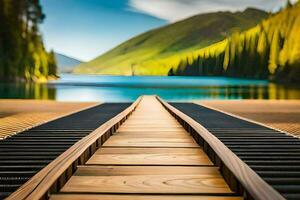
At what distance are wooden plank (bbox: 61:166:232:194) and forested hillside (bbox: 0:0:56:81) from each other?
268 ft

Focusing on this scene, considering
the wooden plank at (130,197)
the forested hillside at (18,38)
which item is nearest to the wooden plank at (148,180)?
the wooden plank at (130,197)

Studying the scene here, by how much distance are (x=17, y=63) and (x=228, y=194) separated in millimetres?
86752

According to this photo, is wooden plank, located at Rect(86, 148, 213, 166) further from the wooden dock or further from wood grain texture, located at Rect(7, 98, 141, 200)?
wood grain texture, located at Rect(7, 98, 141, 200)

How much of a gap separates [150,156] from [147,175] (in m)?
1.52

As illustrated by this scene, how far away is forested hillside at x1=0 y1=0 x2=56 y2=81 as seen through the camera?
280 feet

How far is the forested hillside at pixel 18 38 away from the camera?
8546 centimetres

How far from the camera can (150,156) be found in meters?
7.45

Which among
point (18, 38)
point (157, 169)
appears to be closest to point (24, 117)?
point (157, 169)


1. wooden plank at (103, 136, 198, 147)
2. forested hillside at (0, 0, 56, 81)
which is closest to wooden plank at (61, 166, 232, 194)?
wooden plank at (103, 136, 198, 147)

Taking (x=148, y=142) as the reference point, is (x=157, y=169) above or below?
below

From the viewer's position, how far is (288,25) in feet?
429

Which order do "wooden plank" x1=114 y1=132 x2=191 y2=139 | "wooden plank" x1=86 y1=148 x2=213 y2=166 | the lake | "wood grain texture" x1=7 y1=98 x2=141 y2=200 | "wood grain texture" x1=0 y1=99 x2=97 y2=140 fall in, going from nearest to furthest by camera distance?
1. "wood grain texture" x1=7 y1=98 x2=141 y2=200
2. "wooden plank" x1=86 y1=148 x2=213 y2=166
3. "wooden plank" x1=114 y1=132 x2=191 y2=139
4. "wood grain texture" x1=0 y1=99 x2=97 y2=140
5. the lake

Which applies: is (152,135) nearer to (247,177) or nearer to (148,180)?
(148,180)

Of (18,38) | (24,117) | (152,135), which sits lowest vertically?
(152,135)
